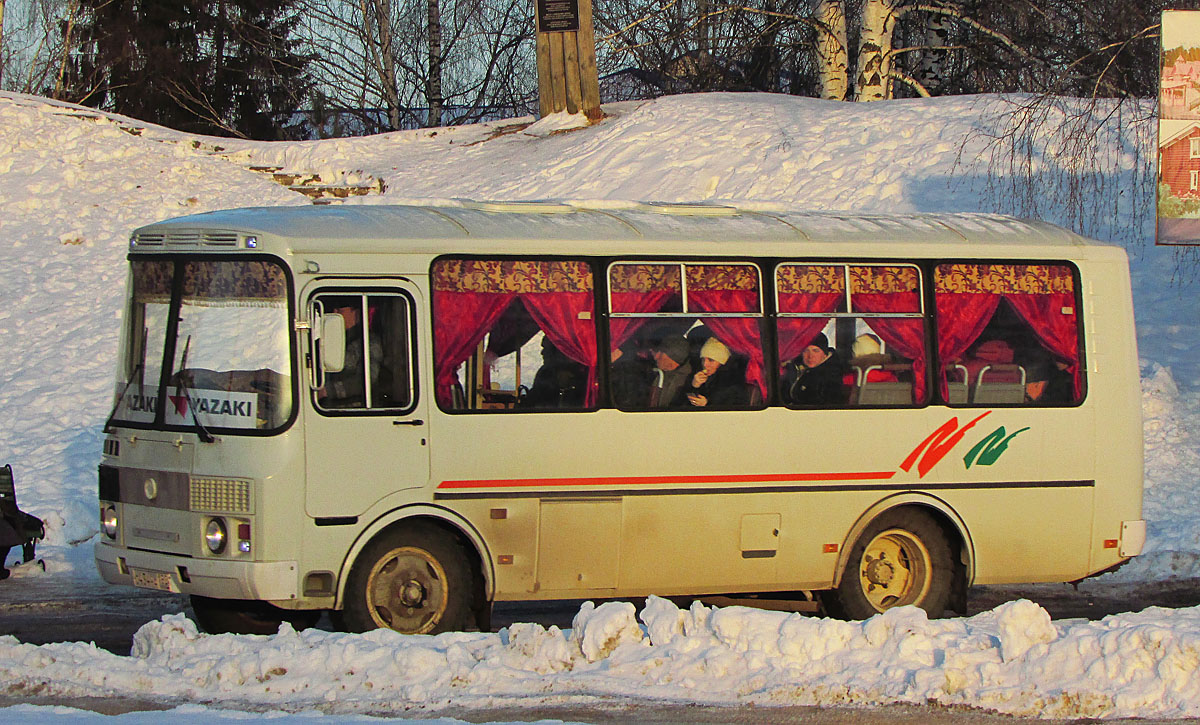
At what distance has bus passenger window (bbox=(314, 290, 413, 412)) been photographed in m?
8.65

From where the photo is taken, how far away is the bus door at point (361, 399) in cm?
851

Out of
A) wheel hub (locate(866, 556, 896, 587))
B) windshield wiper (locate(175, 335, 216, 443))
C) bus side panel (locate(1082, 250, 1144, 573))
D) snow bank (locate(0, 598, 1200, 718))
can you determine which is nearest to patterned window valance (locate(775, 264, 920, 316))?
bus side panel (locate(1082, 250, 1144, 573))

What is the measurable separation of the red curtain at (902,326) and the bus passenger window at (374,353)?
3175mm

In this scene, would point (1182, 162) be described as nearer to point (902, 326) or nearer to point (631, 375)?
point (902, 326)

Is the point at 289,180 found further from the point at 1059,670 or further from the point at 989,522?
the point at 1059,670

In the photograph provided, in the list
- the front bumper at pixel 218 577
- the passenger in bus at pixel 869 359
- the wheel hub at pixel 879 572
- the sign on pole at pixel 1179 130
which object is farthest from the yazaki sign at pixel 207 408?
the sign on pole at pixel 1179 130

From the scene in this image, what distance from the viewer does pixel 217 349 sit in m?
8.55

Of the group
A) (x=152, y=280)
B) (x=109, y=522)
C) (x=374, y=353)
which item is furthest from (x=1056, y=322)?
(x=109, y=522)

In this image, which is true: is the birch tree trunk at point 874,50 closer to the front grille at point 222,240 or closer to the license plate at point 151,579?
the front grille at point 222,240

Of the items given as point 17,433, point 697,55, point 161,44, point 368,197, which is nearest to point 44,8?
point 161,44

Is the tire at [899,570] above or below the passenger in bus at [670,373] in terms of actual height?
below

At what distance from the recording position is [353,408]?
8633 millimetres

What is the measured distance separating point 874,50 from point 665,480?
18.9 meters

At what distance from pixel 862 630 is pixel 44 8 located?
4635cm
